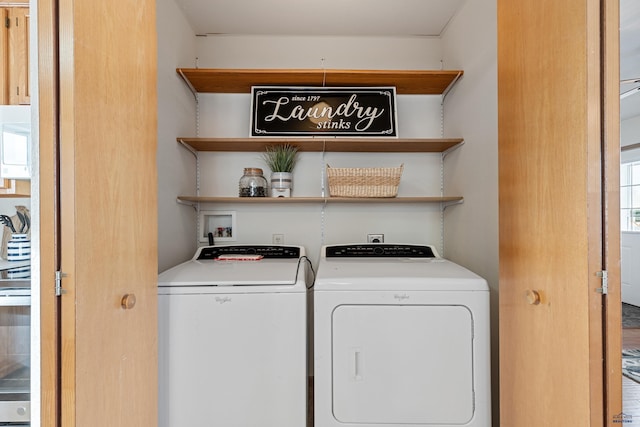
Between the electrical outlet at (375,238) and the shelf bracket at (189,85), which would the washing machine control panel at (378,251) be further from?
the shelf bracket at (189,85)

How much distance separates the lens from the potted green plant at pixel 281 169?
219 cm

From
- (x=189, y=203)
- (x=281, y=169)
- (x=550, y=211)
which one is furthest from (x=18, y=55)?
(x=550, y=211)

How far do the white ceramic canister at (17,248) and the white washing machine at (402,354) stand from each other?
1.23 m

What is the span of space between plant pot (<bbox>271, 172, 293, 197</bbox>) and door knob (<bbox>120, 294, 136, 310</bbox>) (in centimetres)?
123

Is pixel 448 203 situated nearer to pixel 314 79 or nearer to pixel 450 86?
pixel 450 86

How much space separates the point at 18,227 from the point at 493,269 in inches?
88.1

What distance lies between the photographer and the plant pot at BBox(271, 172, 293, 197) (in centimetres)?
218

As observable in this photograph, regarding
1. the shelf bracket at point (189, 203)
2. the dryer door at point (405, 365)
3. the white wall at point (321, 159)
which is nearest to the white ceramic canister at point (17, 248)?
the shelf bracket at point (189, 203)

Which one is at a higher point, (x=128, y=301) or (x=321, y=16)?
(x=321, y=16)

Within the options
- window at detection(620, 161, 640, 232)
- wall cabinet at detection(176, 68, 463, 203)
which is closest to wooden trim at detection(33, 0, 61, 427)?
wall cabinet at detection(176, 68, 463, 203)

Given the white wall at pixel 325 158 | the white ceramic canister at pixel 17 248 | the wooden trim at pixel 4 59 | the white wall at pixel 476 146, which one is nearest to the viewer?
Result: the wooden trim at pixel 4 59

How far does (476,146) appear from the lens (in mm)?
1833

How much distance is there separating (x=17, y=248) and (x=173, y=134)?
93 cm

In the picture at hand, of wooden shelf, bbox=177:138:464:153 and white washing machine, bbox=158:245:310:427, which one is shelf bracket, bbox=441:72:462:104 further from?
white washing machine, bbox=158:245:310:427
